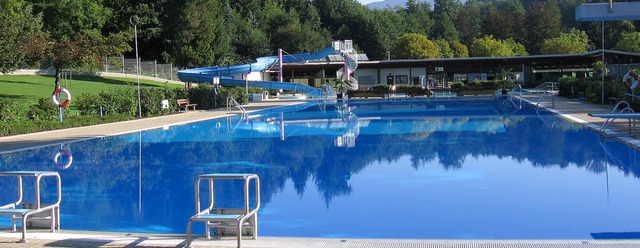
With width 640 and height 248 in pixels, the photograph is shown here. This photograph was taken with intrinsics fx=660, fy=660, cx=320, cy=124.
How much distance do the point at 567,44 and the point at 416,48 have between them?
15010 millimetres

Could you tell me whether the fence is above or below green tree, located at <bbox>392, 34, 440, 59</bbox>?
below

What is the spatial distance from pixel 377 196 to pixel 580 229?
3.07m

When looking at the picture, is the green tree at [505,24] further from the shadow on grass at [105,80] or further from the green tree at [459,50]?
the shadow on grass at [105,80]

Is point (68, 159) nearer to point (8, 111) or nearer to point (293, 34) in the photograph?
point (8, 111)

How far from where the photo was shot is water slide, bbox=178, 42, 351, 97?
147 feet

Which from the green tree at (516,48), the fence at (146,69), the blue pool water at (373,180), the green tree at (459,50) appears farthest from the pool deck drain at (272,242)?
the green tree at (459,50)

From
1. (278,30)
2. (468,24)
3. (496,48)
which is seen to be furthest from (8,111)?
(468,24)

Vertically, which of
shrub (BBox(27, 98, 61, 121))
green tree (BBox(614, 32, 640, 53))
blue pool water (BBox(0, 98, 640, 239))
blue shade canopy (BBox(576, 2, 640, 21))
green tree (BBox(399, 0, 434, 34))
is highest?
green tree (BBox(399, 0, 434, 34))

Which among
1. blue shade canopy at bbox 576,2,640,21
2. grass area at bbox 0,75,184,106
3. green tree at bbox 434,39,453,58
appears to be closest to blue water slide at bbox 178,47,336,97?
grass area at bbox 0,75,184,106

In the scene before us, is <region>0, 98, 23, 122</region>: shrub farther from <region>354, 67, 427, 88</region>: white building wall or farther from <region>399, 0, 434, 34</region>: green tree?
<region>399, 0, 434, 34</region>: green tree

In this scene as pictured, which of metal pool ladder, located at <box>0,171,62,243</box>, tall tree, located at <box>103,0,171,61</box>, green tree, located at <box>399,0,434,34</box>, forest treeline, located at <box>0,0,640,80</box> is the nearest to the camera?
metal pool ladder, located at <box>0,171,62,243</box>

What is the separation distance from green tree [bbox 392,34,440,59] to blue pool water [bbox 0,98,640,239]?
49441 mm

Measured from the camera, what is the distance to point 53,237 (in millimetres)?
6180

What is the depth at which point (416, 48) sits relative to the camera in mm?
69250
